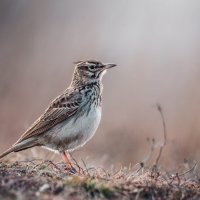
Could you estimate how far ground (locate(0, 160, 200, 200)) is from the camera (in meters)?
7.38

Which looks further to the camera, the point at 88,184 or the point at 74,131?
the point at 74,131

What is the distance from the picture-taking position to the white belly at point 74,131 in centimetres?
958

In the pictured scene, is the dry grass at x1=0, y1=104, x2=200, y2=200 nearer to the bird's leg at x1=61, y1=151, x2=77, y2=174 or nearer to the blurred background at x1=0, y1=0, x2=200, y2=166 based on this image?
the bird's leg at x1=61, y1=151, x2=77, y2=174

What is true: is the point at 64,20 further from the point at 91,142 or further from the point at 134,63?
the point at 91,142

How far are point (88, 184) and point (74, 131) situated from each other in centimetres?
203

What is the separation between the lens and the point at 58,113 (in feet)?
32.4

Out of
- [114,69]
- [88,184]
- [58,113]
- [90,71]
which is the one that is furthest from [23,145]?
[114,69]

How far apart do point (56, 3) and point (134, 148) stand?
1123 cm

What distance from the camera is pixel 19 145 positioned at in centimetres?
969

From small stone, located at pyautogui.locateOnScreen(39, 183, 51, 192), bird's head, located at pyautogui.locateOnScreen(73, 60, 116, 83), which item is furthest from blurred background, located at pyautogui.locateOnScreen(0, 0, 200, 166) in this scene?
small stone, located at pyautogui.locateOnScreen(39, 183, 51, 192)

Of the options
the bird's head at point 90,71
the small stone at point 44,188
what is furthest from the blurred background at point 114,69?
the small stone at point 44,188

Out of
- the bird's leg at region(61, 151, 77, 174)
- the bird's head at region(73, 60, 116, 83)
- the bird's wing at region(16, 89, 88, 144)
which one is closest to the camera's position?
the bird's leg at region(61, 151, 77, 174)

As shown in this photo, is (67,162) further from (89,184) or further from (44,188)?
(44,188)

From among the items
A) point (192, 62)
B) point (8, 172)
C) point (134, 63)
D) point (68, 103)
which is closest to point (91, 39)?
point (134, 63)
